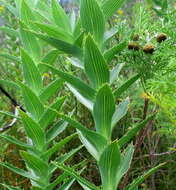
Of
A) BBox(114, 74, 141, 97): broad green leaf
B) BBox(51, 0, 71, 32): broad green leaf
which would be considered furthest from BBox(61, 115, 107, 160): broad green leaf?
BBox(51, 0, 71, 32): broad green leaf

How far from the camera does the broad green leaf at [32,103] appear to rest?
1.86 m

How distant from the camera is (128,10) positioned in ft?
21.1

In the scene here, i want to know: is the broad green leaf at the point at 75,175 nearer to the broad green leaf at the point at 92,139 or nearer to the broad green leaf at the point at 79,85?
the broad green leaf at the point at 92,139

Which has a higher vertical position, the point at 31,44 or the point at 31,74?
the point at 31,44

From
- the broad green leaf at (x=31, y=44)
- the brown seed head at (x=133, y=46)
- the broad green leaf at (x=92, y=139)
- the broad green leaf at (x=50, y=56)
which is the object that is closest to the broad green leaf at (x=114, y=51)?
the brown seed head at (x=133, y=46)

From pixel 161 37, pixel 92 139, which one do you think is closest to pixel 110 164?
pixel 92 139

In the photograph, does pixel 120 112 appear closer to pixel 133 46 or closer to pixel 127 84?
pixel 127 84

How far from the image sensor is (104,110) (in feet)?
4.99

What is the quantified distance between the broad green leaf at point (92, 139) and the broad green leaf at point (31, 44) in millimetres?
555

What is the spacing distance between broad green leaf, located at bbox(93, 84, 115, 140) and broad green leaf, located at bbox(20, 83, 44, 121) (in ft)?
1.48

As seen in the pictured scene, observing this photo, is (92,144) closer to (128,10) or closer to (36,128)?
(36,128)

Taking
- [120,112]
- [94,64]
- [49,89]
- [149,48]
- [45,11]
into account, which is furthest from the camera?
[49,89]

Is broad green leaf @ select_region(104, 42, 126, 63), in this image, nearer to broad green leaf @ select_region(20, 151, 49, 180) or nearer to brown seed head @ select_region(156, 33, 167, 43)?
brown seed head @ select_region(156, 33, 167, 43)

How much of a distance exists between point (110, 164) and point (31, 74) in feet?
2.17
